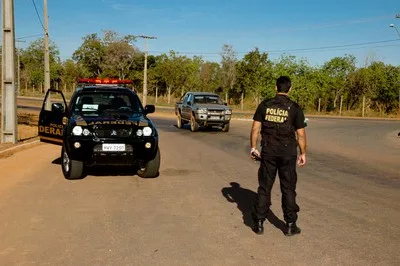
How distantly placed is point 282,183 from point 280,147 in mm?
445

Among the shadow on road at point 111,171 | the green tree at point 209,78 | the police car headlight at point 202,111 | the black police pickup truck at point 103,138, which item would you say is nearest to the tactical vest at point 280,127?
the black police pickup truck at point 103,138

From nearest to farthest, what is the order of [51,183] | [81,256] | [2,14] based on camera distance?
[81,256] → [51,183] → [2,14]

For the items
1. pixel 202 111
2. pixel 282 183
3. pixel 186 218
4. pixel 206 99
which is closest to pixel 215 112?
pixel 202 111

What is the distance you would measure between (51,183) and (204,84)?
61135 mm

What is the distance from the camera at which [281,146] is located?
544 centimetres

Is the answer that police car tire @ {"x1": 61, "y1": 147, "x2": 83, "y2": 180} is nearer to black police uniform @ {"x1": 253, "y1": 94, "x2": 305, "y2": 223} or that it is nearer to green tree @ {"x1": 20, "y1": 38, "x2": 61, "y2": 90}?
black police uniform @ {"x1": 253, "y1": 94, "x2": 305, "y2": 223}

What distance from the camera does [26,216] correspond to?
6.16 m

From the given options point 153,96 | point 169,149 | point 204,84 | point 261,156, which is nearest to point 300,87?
point 204,84

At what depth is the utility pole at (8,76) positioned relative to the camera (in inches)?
562

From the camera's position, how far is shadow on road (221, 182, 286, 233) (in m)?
6.07

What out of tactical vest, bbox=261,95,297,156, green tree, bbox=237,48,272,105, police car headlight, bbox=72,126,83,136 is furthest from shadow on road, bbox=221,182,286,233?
green tree, bbox=237,48,272,105

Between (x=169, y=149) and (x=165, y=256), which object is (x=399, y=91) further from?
(x=165, y=256)

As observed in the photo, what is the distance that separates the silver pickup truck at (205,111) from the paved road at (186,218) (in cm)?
1043

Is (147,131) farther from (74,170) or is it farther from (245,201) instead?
(245,201)
